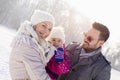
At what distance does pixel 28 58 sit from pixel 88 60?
0.93 m

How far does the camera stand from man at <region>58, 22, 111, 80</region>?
11.7ft

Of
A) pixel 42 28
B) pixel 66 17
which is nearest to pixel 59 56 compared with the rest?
pixel 42 28

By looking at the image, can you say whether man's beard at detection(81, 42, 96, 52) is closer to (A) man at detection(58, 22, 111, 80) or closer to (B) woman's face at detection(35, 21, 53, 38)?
(A) man at detection(58, 22, 111, 80)

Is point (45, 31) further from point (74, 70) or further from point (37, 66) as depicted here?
point (74, 70)

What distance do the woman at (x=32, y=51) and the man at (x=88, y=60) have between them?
21.6 inches

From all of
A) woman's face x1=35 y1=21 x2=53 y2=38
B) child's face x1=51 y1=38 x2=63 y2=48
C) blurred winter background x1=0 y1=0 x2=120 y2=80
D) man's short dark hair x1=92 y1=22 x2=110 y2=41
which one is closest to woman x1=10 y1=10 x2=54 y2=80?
woman's face x1=35 y1=21 x2=53 y2=38

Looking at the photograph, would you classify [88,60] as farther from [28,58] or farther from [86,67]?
[28,58]

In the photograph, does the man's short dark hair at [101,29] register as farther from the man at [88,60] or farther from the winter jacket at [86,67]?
the winter jacket at [86,67]

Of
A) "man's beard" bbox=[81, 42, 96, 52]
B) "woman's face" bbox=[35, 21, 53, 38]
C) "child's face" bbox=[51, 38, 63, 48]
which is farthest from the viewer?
"child's face" bbox=[51, 38, 63, 48]

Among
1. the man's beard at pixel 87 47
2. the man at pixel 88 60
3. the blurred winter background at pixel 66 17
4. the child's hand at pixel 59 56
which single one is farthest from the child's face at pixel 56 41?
the blurred winter background at pixel 66 17

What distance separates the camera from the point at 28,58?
2955 mm

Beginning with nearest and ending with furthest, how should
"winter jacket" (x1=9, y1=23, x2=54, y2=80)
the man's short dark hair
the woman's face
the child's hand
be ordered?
"winter jacket" (x1=9, y1=23, x2=54, y2=80)
the woman's face
the child's hand
the man's short dark hair

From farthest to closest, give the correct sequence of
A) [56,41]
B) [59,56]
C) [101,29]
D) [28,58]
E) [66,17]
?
[66,17] → [56,41] → [101,29] → [59,56] → [28,58]

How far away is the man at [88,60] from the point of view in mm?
3566
